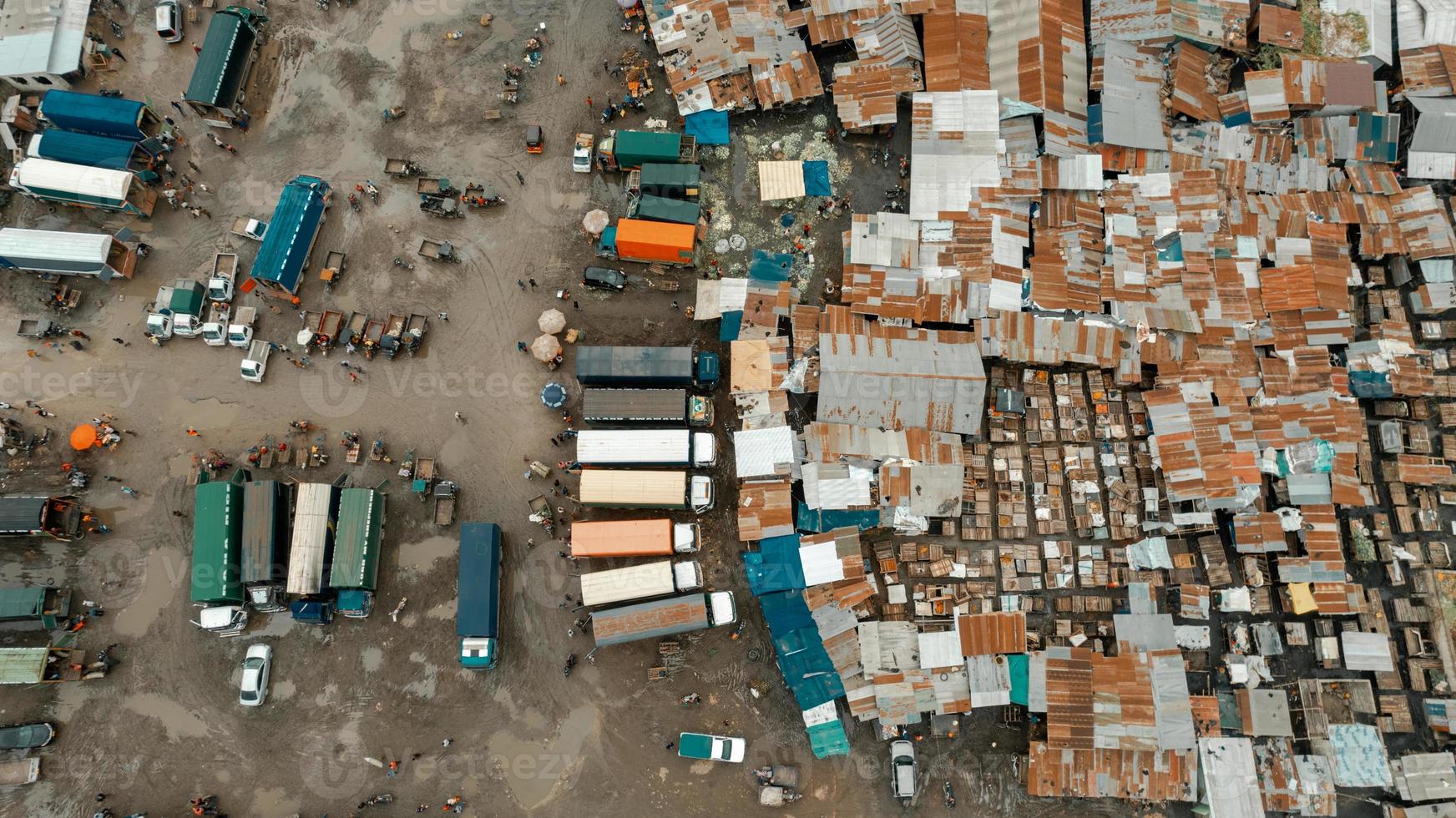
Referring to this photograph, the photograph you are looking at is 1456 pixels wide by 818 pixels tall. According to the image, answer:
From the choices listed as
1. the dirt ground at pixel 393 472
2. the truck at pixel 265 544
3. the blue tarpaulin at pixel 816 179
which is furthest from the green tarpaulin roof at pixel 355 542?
the blue tarpaulin at pixel 816 179

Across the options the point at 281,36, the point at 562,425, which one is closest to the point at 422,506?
the point at 562,425

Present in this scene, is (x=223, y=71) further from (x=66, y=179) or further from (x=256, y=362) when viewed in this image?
(x=256, y=362)

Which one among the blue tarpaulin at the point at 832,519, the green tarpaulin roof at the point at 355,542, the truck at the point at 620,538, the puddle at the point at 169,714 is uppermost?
the green tarpaulin roof at the point at 355,542

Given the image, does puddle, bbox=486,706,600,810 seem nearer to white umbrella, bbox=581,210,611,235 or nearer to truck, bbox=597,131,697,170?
white umbrella, bbox=581,210,611,235

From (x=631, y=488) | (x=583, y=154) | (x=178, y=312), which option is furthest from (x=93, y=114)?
(x=631, y=488)

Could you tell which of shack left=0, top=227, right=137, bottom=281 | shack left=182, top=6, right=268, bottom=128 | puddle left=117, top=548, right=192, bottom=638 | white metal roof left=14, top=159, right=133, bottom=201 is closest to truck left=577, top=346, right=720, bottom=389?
puddle left=117, top=548, right=192, bottom=638

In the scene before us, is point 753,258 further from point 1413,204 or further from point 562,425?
point 1413,204

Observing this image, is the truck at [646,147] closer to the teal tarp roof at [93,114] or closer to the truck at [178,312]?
the truck at [178,312]
